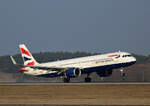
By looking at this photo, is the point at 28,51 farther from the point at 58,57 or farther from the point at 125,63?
the point at 58,57

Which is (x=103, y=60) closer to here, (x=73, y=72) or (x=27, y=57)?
(x=73, y=72)

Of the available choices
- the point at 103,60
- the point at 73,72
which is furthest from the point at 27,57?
the point at 103,60

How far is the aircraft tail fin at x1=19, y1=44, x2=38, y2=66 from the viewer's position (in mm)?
80000

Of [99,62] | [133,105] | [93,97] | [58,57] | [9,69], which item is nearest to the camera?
[133,105]

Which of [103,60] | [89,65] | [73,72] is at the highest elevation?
[103,60]

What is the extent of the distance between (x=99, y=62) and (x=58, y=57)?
2422 inches

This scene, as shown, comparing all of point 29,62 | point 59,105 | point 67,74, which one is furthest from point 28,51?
point 59,105

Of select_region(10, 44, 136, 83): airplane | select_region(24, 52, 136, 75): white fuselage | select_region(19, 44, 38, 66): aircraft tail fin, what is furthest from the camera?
select_region(19, 44, 38, 66): aircraft tail fin

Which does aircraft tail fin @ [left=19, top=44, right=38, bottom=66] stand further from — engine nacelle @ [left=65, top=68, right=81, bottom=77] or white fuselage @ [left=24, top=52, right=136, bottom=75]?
engine nacelle @ [left=65, top=68, right=81, bottom=77]

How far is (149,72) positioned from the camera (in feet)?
319

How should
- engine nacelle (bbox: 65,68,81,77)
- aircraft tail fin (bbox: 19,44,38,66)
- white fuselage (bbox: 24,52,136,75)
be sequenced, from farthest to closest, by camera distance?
aircraft tail fin (bbox: 19,44,38,66) < engine nacelle (bbox: 65,68,81,77) < white fuselage (bbox: 24,52,136,75)

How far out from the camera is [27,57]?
8062cm

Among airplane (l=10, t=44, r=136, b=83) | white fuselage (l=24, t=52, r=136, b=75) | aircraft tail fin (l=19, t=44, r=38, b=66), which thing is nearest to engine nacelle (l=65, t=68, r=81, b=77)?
airplane (l=10, t=44, r=136, b=83)

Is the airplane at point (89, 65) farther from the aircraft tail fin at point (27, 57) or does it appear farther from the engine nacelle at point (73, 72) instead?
the aircraft tail fin at point (27, 57)
